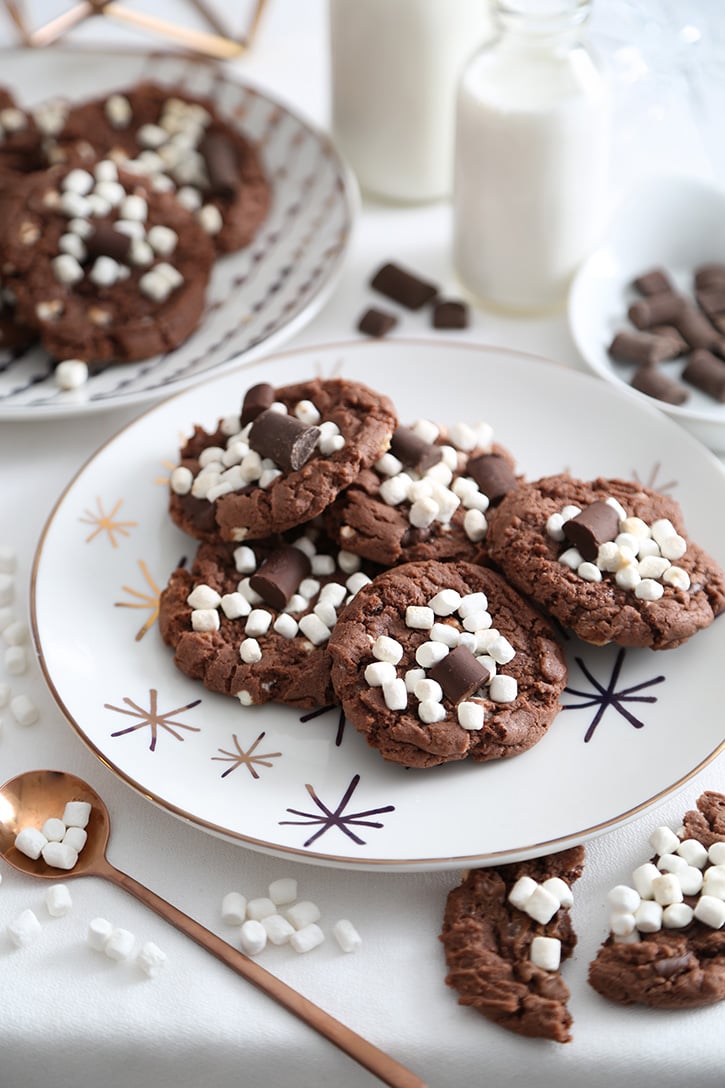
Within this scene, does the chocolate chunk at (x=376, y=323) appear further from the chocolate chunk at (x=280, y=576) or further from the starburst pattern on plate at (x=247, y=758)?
the starburst pattern on plate at (x=247, y=758)

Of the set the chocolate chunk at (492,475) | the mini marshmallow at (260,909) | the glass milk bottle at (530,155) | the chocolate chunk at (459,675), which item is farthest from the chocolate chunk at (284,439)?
the glass milk bottle at (530,155)

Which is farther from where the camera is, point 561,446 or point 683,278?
point 683,278

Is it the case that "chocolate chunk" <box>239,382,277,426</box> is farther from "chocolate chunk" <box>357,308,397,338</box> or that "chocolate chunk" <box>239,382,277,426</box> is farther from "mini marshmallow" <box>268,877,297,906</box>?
"mini marshmallow" <box>268,877,297,906</box>

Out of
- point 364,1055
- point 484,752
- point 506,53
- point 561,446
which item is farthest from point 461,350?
point 364,1055

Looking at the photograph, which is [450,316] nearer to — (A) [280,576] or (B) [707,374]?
(B) [707,374]

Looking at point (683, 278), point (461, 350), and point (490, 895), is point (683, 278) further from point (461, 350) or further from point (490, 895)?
point (490, 895)

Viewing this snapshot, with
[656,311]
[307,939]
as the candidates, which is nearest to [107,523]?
[307,939]

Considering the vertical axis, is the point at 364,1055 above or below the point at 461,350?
below
